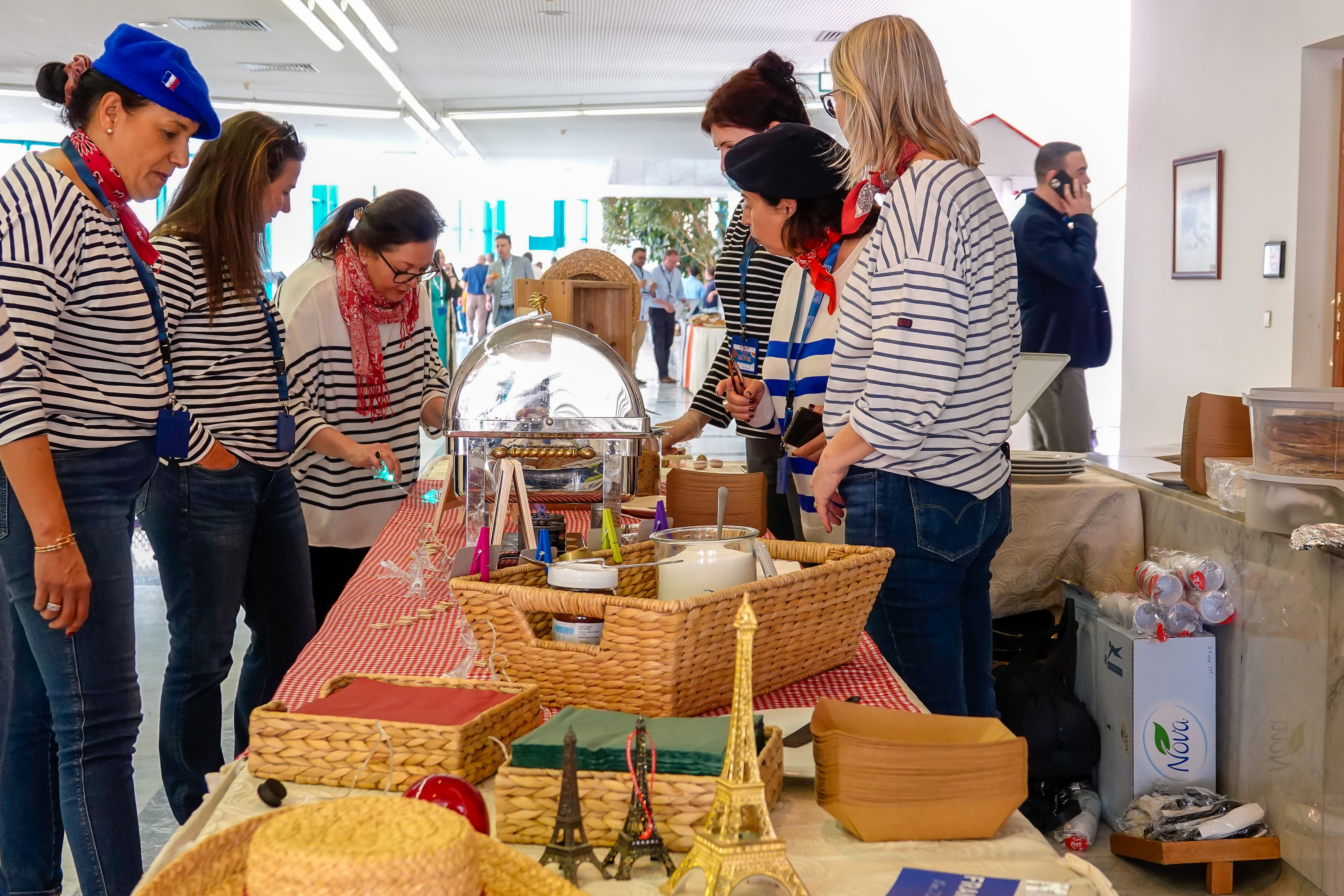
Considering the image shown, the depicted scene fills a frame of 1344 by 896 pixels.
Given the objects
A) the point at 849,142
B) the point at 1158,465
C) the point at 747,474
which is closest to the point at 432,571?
the point at 747,474

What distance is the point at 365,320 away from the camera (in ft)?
8.47

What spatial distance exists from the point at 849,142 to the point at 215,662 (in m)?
1.61

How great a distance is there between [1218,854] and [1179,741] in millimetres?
285

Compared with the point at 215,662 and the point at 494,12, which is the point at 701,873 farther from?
the point at 494,12

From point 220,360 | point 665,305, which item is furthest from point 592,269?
point 665,305

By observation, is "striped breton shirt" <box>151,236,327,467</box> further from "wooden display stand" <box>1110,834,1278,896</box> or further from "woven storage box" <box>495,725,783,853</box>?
"wooden display stand" <box>1110,834,1278,896</box>

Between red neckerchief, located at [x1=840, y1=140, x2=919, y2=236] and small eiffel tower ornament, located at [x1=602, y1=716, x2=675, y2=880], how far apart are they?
3.51 ft

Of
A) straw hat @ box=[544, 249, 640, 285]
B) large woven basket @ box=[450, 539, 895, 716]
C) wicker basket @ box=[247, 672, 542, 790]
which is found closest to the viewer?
wicker basket @ box=[247, 672, 542, 790]

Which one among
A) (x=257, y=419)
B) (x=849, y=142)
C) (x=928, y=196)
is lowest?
(x=257, y=419)

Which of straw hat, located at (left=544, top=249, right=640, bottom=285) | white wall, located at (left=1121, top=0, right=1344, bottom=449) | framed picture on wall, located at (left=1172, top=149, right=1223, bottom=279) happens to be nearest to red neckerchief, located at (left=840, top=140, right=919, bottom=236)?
straw hat, located at (left=544, top=249, right=640, bottom=285)

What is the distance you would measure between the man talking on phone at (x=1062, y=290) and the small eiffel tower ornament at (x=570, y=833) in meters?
3.92

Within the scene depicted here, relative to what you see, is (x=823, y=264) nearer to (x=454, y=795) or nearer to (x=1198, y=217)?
(x=454, y=795)

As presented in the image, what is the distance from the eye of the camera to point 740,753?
0.86m

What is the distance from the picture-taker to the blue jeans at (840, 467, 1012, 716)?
66.4 inches
